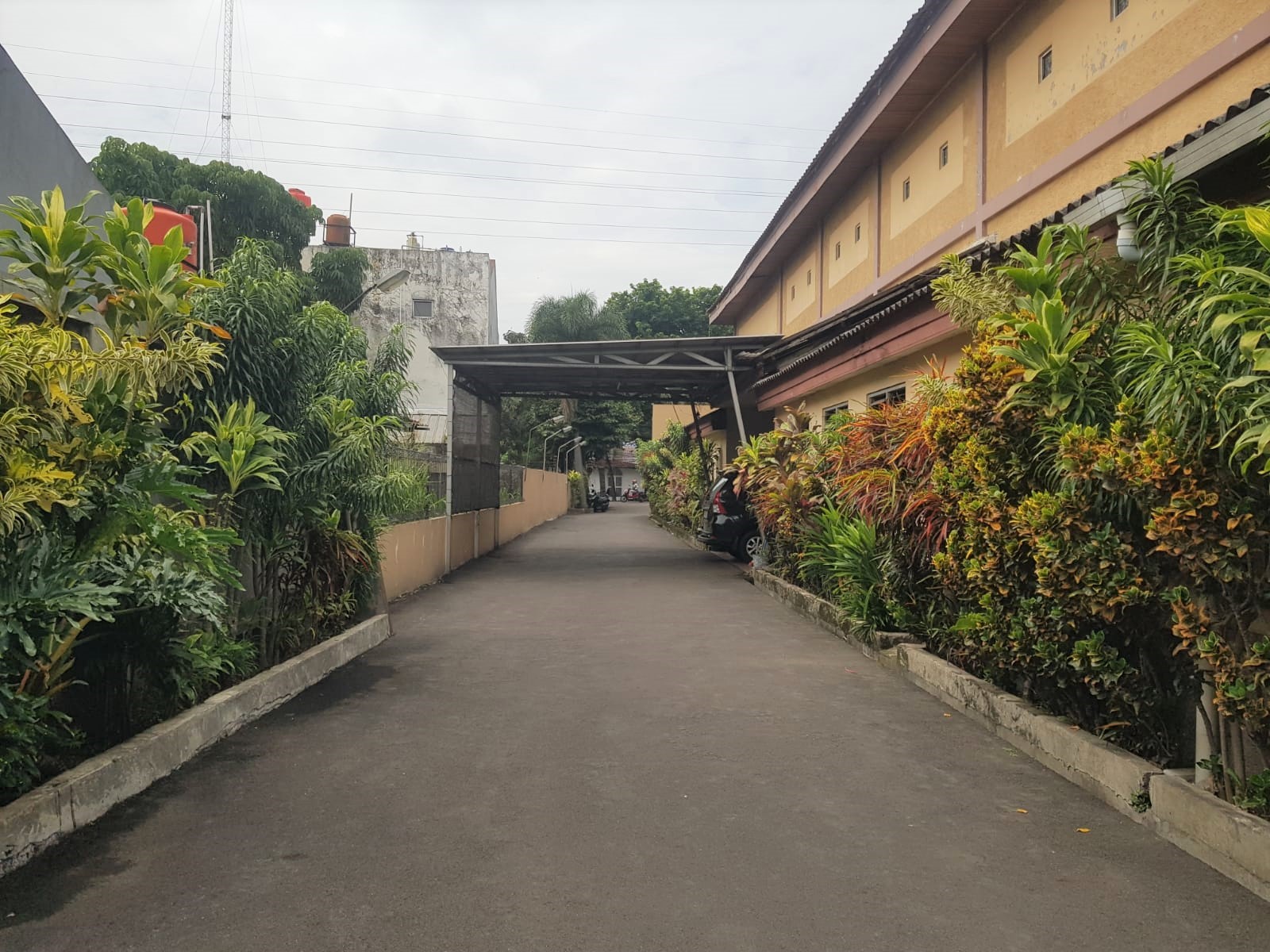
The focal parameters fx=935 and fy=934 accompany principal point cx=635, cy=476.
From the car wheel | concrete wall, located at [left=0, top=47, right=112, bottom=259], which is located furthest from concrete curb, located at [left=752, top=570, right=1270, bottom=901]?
the car wheel

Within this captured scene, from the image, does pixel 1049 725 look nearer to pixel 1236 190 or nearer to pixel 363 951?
pixel 1236 190

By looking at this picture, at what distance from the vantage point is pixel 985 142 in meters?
12.3

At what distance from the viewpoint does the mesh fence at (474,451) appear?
17.2 m

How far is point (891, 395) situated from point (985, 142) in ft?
11.9

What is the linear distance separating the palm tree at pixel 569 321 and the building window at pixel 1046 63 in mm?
31826

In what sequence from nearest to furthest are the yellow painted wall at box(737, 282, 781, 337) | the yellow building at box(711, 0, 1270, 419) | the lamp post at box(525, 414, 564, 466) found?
the yellow building at box(711, 0, 1270, 419), the yellow painted wall at box(737, 282, 781, 337), the lamp post at box(525, 414, 564, 466)

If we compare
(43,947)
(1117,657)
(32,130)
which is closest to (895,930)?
(1117,657)

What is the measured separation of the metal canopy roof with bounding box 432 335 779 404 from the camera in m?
17.0

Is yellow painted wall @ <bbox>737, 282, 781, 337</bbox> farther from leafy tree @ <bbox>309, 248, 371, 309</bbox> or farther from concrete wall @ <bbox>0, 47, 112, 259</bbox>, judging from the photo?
concrete wall @ <bbox>0, 47, 112, 259</bbox>

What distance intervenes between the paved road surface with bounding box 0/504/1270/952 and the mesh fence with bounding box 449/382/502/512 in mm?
10170

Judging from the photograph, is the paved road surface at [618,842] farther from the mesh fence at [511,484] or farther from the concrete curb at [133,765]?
the mesh fence at [511,484]

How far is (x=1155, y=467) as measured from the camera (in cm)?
389

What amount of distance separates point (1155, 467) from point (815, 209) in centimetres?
1635

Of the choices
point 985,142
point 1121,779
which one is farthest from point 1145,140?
point 1121,779
